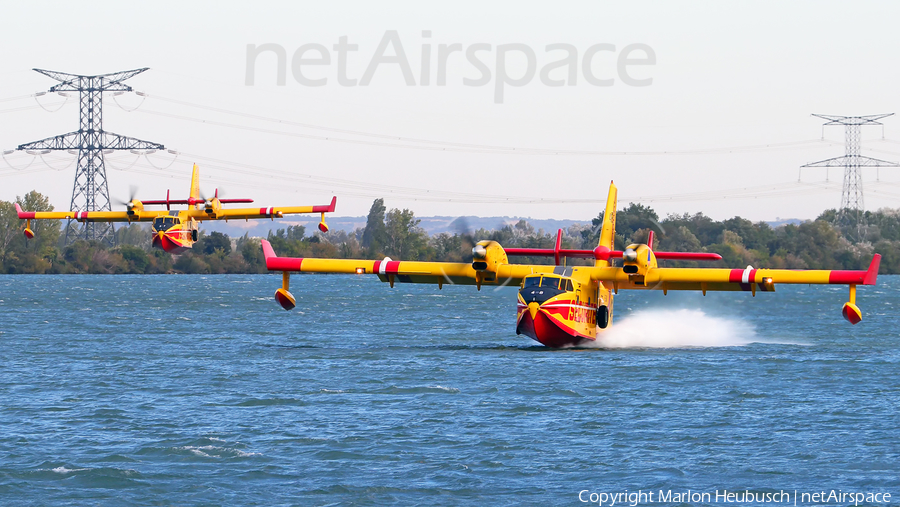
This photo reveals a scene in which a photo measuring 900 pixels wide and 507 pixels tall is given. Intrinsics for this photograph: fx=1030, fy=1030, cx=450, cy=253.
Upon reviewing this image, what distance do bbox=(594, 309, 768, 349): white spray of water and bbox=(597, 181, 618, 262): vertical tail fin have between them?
4.76 metres

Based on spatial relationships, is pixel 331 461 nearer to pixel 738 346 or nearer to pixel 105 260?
pixel 738 346

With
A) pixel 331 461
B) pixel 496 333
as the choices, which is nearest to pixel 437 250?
pixel 496 333

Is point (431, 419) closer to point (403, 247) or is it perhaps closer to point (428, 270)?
point (428, 270)

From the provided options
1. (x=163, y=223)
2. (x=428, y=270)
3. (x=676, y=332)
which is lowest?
(x=676, y=332)

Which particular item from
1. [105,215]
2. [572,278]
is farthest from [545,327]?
[105,215]

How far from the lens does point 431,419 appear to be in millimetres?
27859

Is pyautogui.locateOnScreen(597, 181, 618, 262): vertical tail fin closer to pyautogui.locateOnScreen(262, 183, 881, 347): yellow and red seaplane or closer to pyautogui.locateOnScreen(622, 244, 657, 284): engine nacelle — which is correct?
pyautogui.locateOnScreen(262, 183, 881, 347): yellow and red seaplane

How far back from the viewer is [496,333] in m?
58.1

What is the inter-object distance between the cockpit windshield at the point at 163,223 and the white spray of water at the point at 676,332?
35.3m

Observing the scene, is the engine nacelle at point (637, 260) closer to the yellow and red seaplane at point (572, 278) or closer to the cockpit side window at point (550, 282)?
the yellow and red seaplane at point (572, 278)

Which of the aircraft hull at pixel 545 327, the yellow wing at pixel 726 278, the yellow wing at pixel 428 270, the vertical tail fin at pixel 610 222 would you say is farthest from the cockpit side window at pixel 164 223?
the yellow wing at pixel 726 278

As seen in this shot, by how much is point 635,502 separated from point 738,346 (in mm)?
31565

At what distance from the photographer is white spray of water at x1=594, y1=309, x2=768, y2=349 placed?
50625 millimetres

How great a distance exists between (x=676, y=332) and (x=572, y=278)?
1787 centimetres
